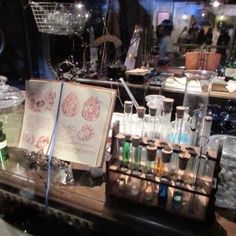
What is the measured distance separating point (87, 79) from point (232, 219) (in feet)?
5.10

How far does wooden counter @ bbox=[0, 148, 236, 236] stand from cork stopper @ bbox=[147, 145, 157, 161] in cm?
15

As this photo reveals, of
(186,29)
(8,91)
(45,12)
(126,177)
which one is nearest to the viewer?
(126,177)

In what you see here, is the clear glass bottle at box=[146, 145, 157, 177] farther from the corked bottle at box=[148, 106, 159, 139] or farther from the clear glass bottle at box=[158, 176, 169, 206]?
the corked bottle at box=[148, 106, 159, 139]

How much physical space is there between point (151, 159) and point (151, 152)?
23mm

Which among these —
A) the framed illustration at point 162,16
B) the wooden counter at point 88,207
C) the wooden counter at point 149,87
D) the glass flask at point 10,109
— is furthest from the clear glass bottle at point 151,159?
the framed illustration at point 162,16

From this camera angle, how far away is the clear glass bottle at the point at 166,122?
2.77 ft

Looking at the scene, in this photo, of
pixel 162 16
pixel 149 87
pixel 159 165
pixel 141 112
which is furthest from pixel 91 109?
pixel 162 16

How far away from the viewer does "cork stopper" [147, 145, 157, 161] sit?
2.24 ft

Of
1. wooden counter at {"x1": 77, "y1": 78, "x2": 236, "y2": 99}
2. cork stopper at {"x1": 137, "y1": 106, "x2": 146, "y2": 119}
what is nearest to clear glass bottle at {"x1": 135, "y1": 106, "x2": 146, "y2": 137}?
cork stopper at {"x1": 137, "y1": 106, "x2": 146, "y2": 119}

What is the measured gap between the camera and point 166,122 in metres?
0.86

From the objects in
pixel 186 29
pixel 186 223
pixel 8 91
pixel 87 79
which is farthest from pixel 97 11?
pixel 186 223

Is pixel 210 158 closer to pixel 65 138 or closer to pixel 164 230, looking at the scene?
pixel 164 230

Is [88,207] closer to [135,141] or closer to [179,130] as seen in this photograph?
[135,141]

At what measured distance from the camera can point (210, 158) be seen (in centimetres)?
63
